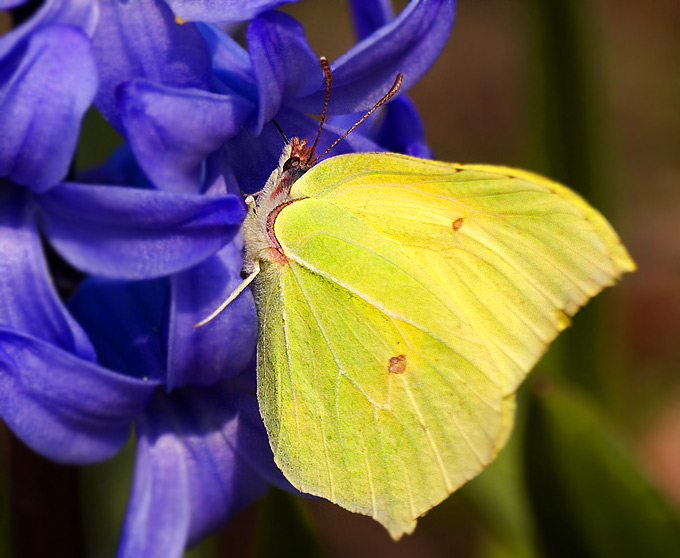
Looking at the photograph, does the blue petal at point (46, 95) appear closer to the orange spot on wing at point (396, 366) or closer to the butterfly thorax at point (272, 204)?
the butterfly thorax at point (272, 204)

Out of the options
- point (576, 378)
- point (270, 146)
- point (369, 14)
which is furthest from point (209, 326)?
point (576, 378)

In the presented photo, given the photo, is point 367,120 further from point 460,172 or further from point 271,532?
point 271,532

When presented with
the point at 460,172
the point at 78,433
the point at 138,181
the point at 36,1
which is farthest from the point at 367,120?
the point at 78,433

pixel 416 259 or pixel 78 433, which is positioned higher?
pixel 416 259

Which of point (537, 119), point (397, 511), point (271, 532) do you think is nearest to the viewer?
point (397, 511)

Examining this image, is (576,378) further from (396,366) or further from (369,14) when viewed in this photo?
(369,14)

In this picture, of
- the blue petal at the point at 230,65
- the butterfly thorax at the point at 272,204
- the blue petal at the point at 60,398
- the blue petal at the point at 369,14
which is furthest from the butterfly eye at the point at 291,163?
the blue petal at the point at 60,398
